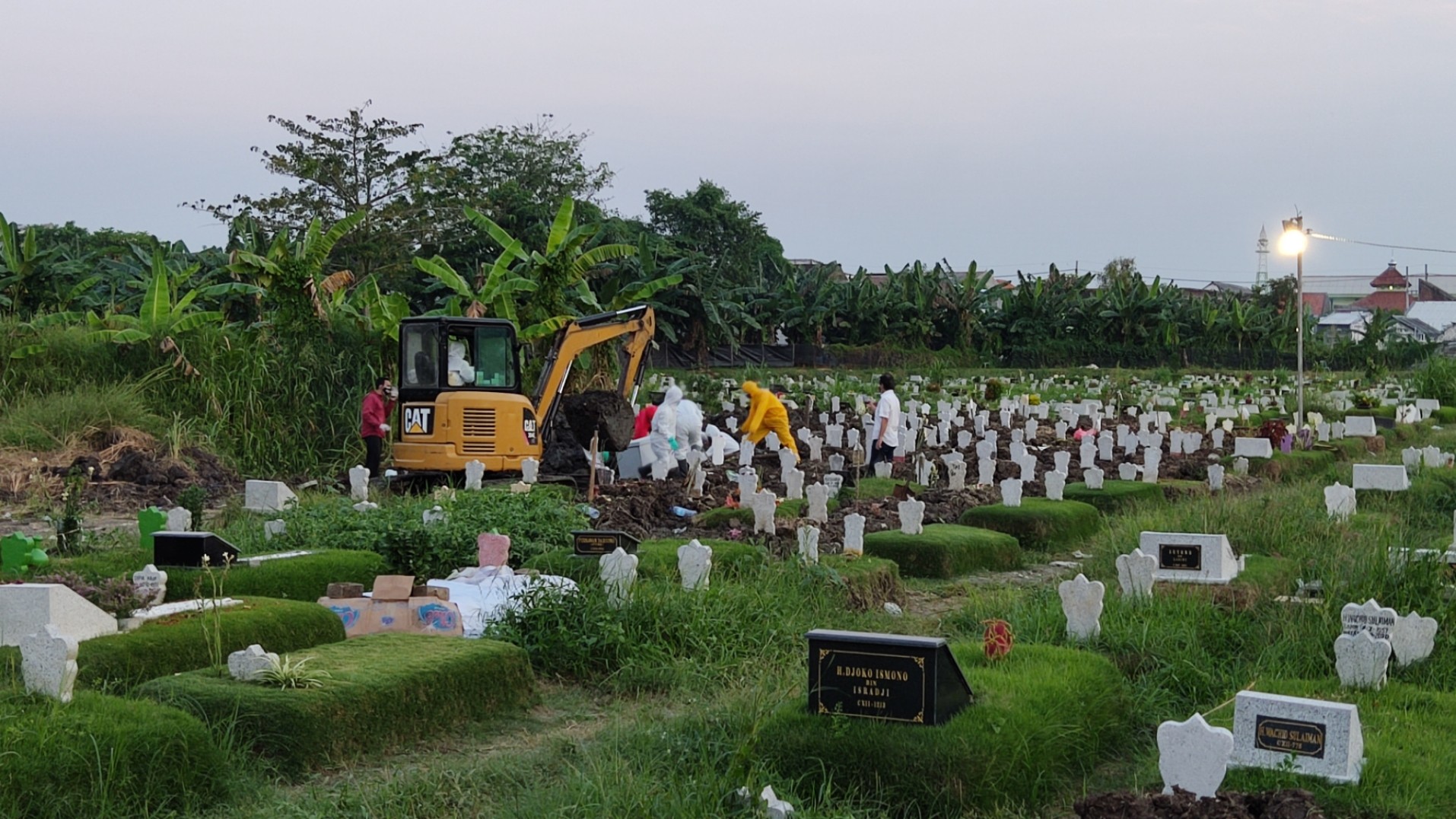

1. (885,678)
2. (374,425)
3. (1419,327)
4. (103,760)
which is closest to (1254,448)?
(374,425)

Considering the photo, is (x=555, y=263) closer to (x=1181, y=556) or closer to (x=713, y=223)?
(x=1181, y=556)

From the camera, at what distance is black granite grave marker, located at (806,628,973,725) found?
5.99 meters

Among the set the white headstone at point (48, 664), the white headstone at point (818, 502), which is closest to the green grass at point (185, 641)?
the white headstone at point (48, 664)

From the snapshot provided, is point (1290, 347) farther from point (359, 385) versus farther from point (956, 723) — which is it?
point (956, 723)

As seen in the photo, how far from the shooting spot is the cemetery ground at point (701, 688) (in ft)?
18.7

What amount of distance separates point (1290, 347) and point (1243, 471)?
32.6 meters

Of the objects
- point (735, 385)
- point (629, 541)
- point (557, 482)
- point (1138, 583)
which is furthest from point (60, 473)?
point (735, 385)

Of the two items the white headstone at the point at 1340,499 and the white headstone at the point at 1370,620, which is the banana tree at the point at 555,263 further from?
the white headstone at the point at 1370,620

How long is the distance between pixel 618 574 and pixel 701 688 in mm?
1366

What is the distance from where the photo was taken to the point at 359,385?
18.9 m

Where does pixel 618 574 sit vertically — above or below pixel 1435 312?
below

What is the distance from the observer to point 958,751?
583 cm

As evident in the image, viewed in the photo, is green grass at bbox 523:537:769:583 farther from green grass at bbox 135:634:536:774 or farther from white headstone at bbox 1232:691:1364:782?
white headstone at bbox 1232:691:1364:782

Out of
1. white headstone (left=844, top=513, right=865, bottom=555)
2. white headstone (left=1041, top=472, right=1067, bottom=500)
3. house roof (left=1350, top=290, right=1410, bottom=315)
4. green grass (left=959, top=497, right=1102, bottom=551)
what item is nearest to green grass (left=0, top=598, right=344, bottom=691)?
white headstone (left=844, top=513, right=865, bottom=555)
